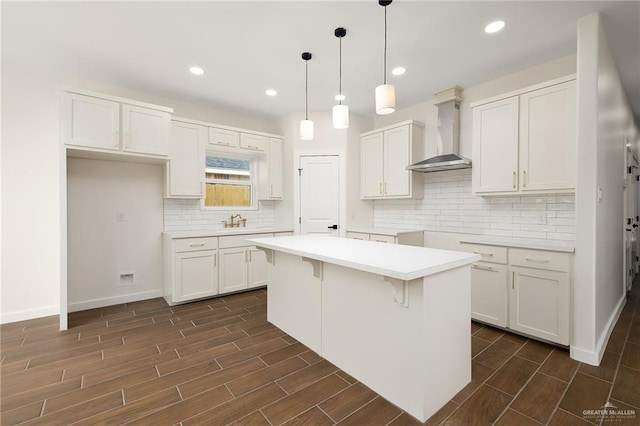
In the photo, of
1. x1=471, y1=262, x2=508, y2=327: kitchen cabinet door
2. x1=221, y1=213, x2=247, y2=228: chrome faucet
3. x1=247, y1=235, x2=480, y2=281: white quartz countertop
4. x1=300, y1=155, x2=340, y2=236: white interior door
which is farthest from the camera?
x1=300, y1=155, x2=340, y2=236: white interior door

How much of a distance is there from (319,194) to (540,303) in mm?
3129

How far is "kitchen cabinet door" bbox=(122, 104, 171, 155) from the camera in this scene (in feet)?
11.1

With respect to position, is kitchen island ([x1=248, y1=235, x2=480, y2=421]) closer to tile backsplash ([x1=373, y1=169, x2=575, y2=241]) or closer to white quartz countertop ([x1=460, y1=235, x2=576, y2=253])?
white quartz countertop ([x1=460, y1=235, x2=576, y2=253])

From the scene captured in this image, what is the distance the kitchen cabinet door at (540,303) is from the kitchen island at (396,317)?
3.63ft

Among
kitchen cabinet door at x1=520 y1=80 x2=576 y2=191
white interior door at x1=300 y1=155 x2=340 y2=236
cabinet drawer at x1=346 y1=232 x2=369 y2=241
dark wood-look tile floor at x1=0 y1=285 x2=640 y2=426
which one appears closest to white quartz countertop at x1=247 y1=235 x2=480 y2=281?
dark wood-look tile floor at x1=0 y1=285 x2=640 y2=426

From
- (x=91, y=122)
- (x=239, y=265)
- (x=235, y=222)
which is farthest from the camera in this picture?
(x=235, y=222)

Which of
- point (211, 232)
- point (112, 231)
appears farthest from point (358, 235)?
point (112, 231)

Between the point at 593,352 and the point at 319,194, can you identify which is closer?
the point at 593,352

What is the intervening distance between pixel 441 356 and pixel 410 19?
2.57 metres

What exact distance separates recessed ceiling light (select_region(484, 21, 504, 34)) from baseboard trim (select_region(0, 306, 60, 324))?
17.7 feet

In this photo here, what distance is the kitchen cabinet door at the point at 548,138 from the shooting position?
268 centimetres

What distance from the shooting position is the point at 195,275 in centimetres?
385

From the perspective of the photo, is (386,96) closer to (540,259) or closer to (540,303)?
(540,259)

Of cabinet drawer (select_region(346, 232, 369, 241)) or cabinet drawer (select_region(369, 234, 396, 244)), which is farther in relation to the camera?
cabinet drawer (select_region(346, 232, 369, 241))
